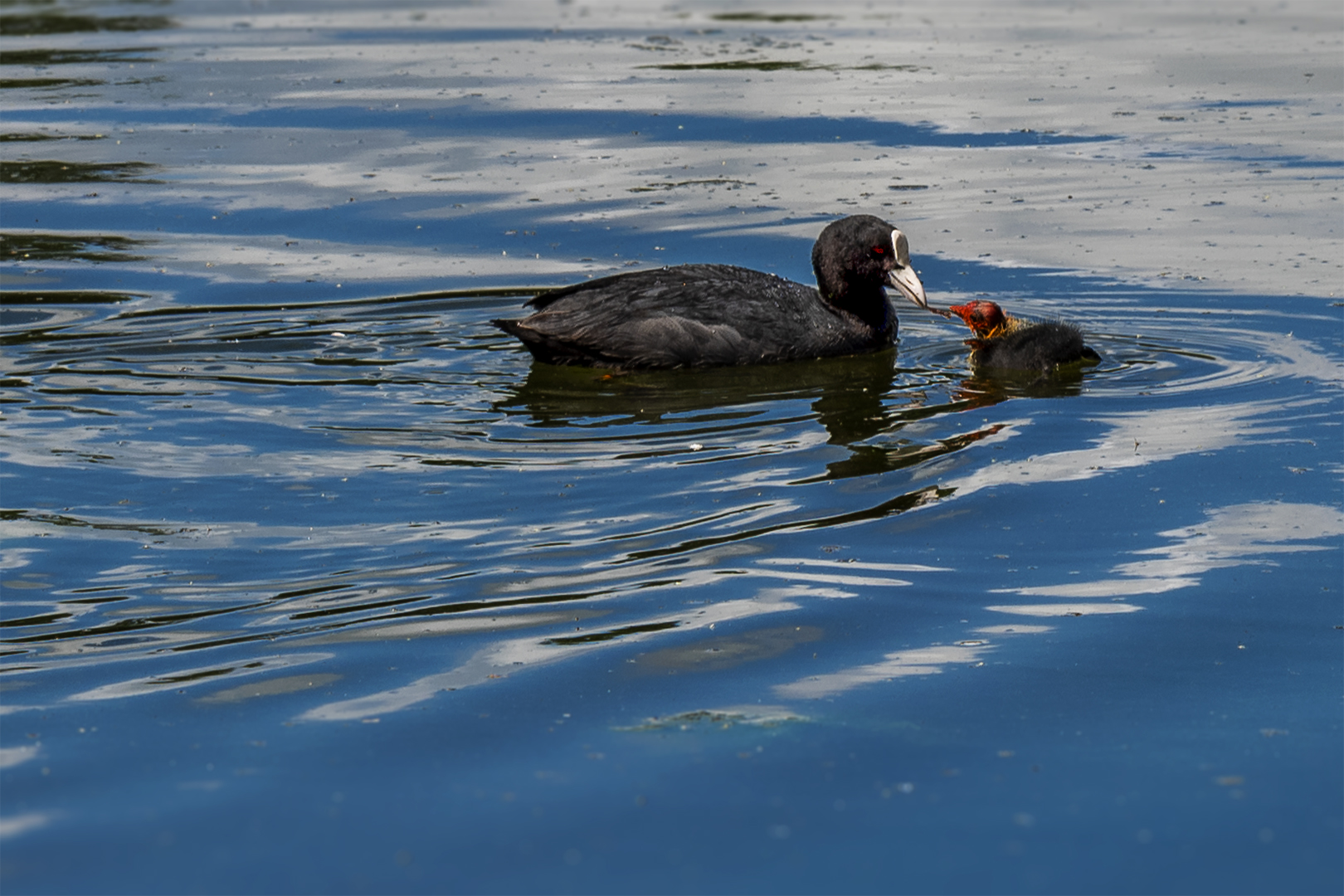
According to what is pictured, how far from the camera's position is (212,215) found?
13.7 metres

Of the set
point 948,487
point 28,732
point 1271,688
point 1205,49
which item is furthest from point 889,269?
point 1205,49

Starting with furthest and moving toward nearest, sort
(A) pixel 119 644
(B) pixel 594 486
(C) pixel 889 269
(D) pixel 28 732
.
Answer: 1. (C) pixel 889 269
2. (B) pixel 594 486
3. (A) pixel 119 644
4. (D) pixel 28 732

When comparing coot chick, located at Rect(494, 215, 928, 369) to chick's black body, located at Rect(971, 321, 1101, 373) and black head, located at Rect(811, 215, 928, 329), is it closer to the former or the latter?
black head, located at Rect(811, 215, 928, 329)

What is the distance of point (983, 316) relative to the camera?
10.2 m

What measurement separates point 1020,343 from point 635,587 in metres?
3.91

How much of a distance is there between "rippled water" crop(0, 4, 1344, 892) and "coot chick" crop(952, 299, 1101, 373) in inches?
4.9

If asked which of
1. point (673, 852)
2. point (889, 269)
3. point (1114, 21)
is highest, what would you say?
point (1114, 21)

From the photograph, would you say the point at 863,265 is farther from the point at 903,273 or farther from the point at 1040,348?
the point at 1040,348

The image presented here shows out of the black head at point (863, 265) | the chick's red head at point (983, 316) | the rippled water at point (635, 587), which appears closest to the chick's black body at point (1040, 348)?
the rippled water at point (635, 587)

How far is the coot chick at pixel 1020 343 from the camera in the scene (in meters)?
9.84

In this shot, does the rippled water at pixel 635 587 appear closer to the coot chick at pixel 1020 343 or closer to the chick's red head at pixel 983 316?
the coot chick at pixel 1020 343

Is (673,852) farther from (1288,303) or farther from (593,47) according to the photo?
(593,47)

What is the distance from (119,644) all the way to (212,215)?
802 cm

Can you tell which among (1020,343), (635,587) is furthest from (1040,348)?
(635,587)
